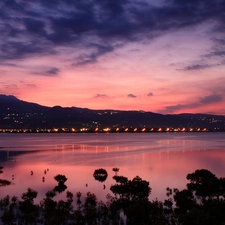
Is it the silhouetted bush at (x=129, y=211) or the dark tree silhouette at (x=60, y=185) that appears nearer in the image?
the silhouetted bush at (x=129, y=211)

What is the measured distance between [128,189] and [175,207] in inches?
170

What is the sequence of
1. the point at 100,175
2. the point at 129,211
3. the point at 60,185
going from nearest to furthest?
the point at 129,211, the point at 60,185, the point at 100,175

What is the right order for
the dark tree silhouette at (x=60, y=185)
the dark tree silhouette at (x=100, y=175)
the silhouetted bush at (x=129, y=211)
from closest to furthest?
1. the silhouetted bush at (x=129, y=211)
2. the dark tree silhouette at (x=60, y=185)
3. the dark tree silhouette at (x=100, y=175)

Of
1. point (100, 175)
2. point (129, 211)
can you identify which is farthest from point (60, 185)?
point (129, 211)

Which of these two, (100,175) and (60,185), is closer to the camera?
(60,185)

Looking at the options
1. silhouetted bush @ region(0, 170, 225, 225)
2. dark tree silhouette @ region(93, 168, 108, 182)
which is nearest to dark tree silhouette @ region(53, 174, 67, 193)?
dark tree silhouette @ region(93, 168, 108, 182)

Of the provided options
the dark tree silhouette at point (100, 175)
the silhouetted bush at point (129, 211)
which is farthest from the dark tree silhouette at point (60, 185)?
the silhouetted bush at point (129, 211)

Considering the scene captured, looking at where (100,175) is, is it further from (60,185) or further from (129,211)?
(129,211)

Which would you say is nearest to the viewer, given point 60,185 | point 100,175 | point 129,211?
point 129,211

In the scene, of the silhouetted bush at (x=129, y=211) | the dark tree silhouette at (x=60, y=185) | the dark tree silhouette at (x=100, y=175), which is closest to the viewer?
the silhouetted bush at (x=129, y=211)

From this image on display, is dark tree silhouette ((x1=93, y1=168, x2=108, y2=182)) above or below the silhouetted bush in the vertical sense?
below

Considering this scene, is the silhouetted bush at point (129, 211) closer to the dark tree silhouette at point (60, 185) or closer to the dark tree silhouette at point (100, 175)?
the dark tree silhouette at point (60, 185)

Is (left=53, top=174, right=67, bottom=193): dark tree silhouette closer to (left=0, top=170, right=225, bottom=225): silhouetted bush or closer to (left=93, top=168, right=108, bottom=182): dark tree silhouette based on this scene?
(left=93, top=168, right=108, bottom=182): dark tree silhouette

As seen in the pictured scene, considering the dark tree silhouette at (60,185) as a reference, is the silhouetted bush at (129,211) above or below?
above
